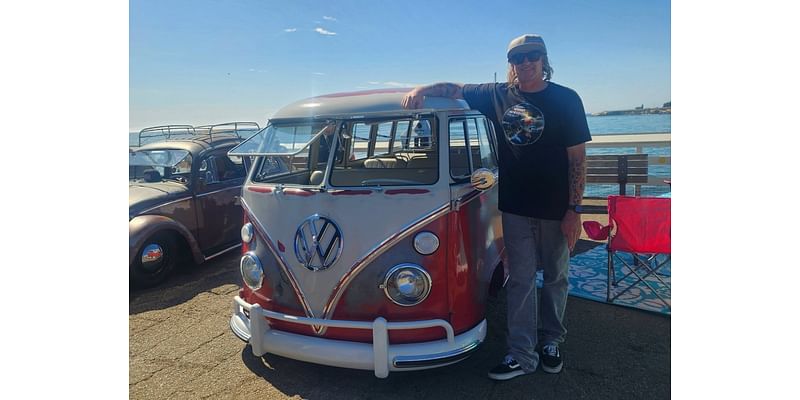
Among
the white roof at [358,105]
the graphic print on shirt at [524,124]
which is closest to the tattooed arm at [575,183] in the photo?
the graphic print on shirt at [524,124]

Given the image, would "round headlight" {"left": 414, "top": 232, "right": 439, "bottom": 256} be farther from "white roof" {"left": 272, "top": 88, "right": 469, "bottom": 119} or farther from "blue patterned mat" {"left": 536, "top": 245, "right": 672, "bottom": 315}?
"blue patterned mat" {"left": 536, "top": 245, "right": 672, "bottom": 315}

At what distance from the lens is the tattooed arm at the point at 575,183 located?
2.50 meters

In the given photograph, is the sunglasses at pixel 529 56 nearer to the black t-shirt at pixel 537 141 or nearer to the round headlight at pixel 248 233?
the black t-shirt at pixel 537 141

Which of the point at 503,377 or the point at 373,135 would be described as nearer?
the point at 503,377

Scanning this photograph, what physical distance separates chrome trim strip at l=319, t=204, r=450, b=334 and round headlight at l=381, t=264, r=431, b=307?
0.40 feet

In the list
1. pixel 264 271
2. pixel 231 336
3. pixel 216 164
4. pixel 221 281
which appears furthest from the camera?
pixel 216 164

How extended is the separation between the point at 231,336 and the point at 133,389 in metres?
0.71

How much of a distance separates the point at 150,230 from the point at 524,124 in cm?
378

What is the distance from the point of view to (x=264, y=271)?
2631 millimetres

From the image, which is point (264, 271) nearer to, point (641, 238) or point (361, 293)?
point (361, 293)

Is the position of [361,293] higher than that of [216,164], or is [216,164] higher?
[216,164]

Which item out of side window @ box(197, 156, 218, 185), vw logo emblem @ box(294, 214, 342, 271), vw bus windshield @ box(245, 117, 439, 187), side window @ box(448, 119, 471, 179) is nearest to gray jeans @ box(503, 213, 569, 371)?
side window @ box(448, 119, 471, 179)

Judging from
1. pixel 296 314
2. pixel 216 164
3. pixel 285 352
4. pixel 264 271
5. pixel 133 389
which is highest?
pixel 216 164

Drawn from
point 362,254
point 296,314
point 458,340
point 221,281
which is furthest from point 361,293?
point 221,281
